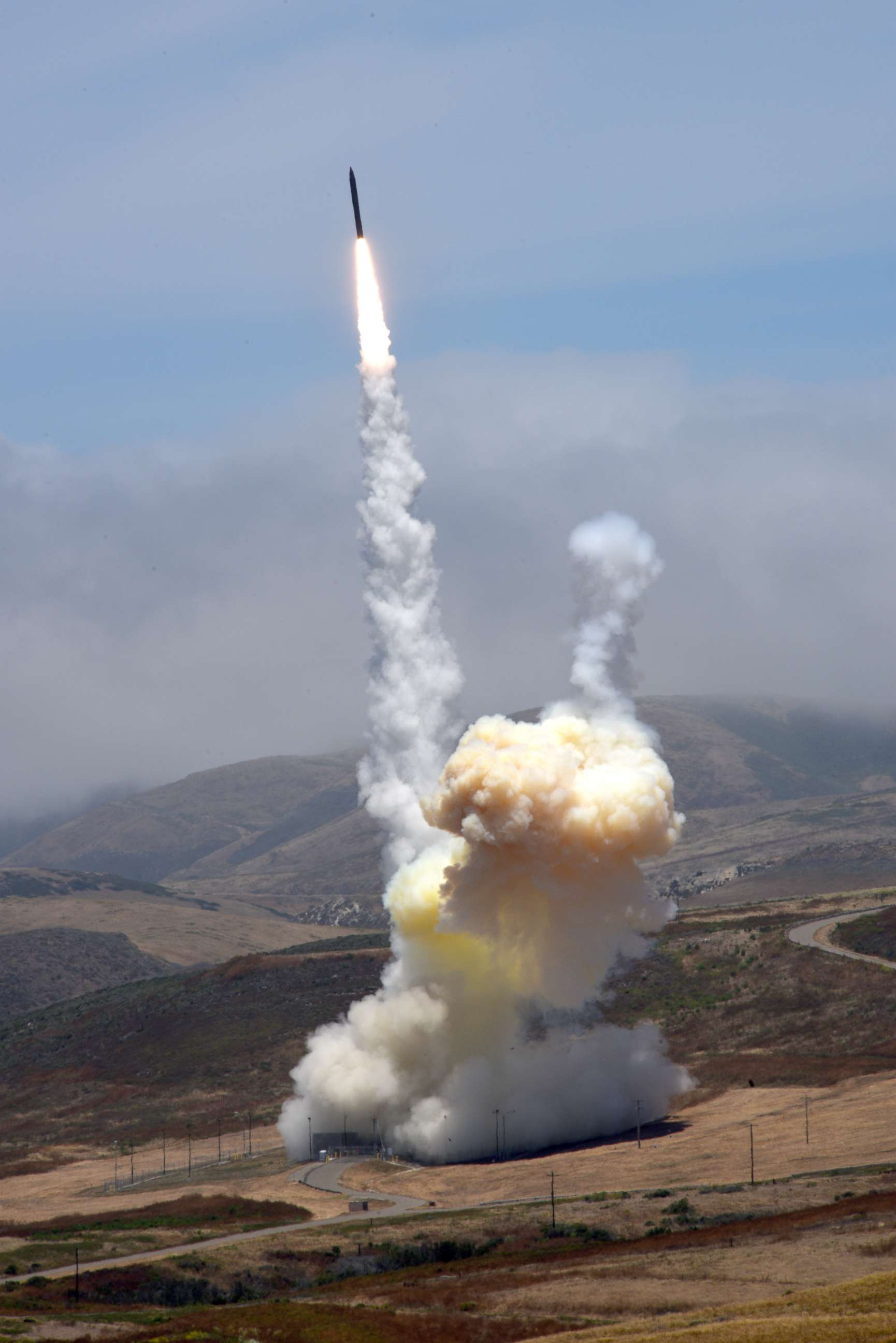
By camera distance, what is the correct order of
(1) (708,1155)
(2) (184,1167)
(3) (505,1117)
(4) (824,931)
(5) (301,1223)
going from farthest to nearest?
(4) (824,931), (2) (184,1167), (3) (505,1117), (1) (708,1155), (5) (301,1223)

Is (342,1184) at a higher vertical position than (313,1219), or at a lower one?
higher

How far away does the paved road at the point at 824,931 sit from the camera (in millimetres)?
143000

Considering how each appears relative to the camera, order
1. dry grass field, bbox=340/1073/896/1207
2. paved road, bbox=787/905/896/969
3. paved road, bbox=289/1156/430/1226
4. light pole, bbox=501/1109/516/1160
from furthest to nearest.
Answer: paved road, bbox=787/905/896/969 → light pole, bbox=501/1109/516/1160 → paved road, bbox=289/1156/430/1226 → dry grass field, bbox=340/1073/896/1207

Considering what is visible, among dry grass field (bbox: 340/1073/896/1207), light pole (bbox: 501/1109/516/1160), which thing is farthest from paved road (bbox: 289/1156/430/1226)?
light pole (bbox: 501/1109/516/1160)

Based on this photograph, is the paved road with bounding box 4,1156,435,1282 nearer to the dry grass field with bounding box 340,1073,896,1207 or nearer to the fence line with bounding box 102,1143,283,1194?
the dry grass field with bounding box 340,1073,896,1207


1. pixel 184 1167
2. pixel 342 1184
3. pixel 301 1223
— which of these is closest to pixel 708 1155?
pixel 342 1184

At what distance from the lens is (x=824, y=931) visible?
527 ft

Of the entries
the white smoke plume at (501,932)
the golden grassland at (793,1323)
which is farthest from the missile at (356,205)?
the golden grassland at (793,1323)

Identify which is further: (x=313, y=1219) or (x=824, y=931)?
(x=824, y=931)

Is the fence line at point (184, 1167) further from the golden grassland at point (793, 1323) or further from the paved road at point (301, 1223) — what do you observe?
the golden grassland at point (793, 1323)

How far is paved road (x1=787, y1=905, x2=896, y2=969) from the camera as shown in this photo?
14300cm

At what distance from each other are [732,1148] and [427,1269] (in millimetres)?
26932

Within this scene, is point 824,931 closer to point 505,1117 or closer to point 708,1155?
point 505,1117

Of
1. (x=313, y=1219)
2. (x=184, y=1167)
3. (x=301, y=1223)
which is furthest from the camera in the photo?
(x=184, y=1167)
